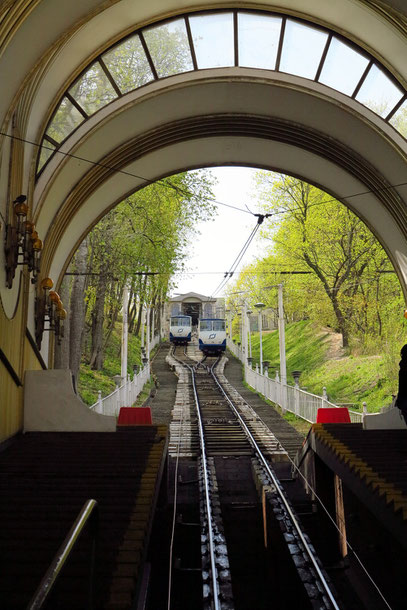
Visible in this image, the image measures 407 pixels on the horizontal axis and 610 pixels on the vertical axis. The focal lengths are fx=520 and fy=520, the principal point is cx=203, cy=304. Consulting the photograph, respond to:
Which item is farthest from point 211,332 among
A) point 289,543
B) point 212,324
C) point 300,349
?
point 289,543

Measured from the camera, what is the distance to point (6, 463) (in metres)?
5.94

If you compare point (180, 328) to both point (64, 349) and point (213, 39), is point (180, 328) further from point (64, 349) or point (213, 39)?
point (213, 39)

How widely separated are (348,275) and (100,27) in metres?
18.2

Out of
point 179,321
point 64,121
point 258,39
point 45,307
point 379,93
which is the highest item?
point 258,39

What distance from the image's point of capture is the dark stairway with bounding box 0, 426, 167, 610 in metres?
3.07

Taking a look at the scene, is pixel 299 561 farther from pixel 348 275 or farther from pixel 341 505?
pixel 348 275

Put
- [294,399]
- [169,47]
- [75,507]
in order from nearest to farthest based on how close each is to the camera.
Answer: [75,507] < [169,47] < [294,399]

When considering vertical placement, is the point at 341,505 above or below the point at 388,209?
below

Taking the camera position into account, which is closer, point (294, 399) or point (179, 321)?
point (294, 399)

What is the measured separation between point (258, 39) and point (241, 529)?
7.91 metres

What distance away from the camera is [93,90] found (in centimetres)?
894

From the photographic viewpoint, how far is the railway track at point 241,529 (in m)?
6.07

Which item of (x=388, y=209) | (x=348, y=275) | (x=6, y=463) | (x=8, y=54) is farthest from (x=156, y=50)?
(x=348, y=275)

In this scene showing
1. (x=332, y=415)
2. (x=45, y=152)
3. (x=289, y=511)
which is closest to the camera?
(x=289, y=511)
